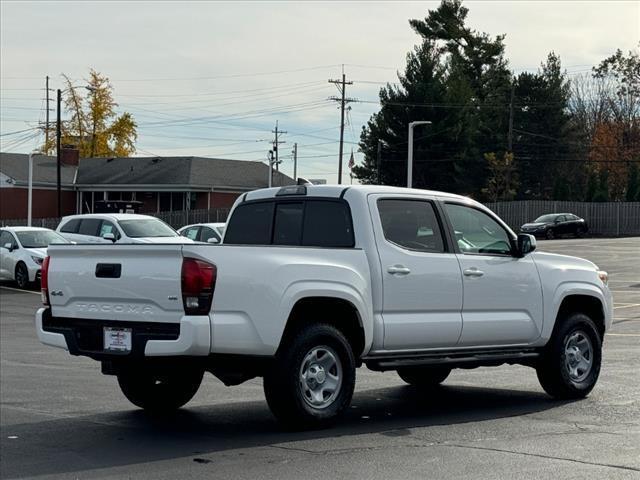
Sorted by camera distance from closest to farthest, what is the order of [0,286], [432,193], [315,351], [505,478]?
[505,478]
[315,351]
[432,193]
[0,286]

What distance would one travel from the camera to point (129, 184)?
7000 centimetres

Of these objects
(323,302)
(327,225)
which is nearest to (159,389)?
(323,302)

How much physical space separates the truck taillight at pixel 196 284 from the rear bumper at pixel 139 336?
0.32 ft

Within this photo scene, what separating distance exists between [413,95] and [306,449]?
66.4 meters

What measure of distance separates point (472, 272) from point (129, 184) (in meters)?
61.0

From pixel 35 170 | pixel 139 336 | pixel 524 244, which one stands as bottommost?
pixel 139 336

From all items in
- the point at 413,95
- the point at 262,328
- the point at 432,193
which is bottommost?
the point at 262,328

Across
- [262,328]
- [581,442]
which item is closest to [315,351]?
[262,328]

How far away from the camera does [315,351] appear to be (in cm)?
938

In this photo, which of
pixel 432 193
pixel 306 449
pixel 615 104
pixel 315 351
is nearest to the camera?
pixel 306 449

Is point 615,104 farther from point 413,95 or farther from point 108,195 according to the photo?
point 108,195

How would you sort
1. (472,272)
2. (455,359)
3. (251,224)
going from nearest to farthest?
(455,359) → (472,272) → (251,224)

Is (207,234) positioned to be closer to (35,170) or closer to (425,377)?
(425,377)

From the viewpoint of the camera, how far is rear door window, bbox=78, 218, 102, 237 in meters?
30.6
